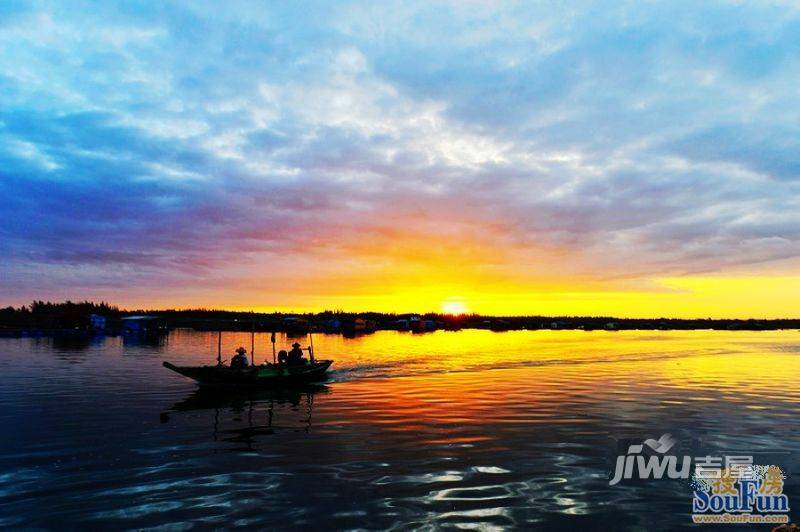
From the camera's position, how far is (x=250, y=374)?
113ft

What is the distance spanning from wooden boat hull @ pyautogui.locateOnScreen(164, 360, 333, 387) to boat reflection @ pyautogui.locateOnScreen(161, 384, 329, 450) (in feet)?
1.99

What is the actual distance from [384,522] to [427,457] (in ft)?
18.7

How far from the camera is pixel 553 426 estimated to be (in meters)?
23.0

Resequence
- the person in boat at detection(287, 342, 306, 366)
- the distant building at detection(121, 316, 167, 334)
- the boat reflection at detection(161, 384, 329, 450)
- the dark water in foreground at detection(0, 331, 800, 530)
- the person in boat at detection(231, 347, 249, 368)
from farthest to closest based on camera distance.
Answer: the distant building at detection(121, 316, 167, 334)
the person in boat at detection(287, 342, 306, 366)
the person in boat at detection(231, 347, 249, 368)
the boat reflection at detection(161, 384, 329, 450)
the dark water in foreground at detection(0, 331, 800, 530)

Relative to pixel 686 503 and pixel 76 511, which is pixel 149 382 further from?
pixel 686 503

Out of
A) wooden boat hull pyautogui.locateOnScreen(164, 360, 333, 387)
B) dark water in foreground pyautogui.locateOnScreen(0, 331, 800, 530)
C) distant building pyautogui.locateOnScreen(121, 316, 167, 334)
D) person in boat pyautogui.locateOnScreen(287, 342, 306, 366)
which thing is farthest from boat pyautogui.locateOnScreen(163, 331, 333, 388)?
distant building pyautogui.locateOnScreen(121, 316, 167, 334)

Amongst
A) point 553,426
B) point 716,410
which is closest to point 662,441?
point 553,426

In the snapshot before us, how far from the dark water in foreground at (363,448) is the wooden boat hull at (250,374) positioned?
68.0 inches

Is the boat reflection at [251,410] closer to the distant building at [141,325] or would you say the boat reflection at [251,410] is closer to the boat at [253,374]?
the boat at [253,374]

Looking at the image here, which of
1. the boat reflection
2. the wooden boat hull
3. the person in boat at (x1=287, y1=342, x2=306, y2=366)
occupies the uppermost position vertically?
the person in boat at (x1=287, y1=342, x2=306, y2=366)

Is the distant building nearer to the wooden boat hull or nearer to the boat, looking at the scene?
the boat

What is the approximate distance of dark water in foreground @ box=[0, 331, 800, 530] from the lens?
42.0 feet

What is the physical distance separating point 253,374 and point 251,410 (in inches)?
274

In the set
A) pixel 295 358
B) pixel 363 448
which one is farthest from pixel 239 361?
pixel 363 448
